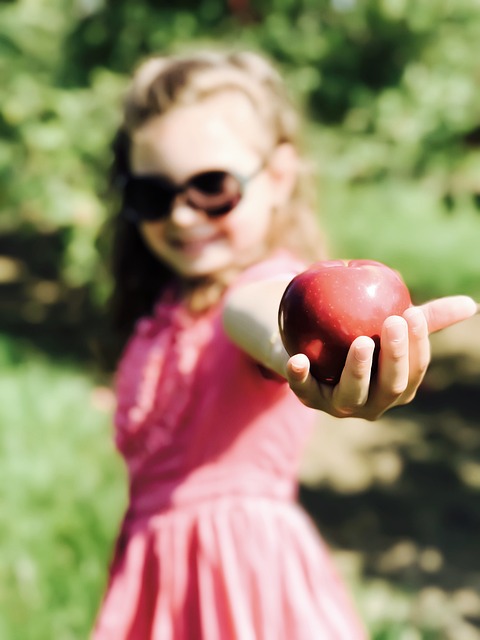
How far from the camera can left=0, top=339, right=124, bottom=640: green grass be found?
2.43m

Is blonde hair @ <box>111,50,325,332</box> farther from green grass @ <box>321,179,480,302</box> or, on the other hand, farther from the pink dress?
green grass @ <box>321,179,480,302</box>

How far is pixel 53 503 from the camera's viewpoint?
9.73 ft

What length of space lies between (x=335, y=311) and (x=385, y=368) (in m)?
0.10

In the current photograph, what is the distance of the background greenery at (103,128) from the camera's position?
116 inches

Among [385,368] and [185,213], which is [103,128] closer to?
[185,213]

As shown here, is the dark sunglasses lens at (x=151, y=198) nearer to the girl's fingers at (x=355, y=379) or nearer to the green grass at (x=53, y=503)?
the girl's fingers at (x=355, y=379)

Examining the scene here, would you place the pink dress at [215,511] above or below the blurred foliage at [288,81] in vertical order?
below

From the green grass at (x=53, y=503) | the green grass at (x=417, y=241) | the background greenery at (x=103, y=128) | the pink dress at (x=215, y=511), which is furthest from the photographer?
the green grass at (x=417, y=241)

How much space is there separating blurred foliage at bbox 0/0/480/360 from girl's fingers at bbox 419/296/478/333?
2.48 metres

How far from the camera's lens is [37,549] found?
267 cm

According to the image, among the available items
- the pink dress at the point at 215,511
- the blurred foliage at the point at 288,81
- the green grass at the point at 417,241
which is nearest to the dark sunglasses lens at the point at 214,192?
the pink dress at the point at 215,511

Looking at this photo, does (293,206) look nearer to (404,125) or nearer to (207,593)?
(207,593)

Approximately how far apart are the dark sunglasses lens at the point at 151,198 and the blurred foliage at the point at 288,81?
5.49 ft

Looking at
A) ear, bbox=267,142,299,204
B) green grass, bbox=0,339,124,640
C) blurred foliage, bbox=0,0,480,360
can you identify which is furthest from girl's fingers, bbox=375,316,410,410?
blurred foliage, bbox=0,0,480,360
